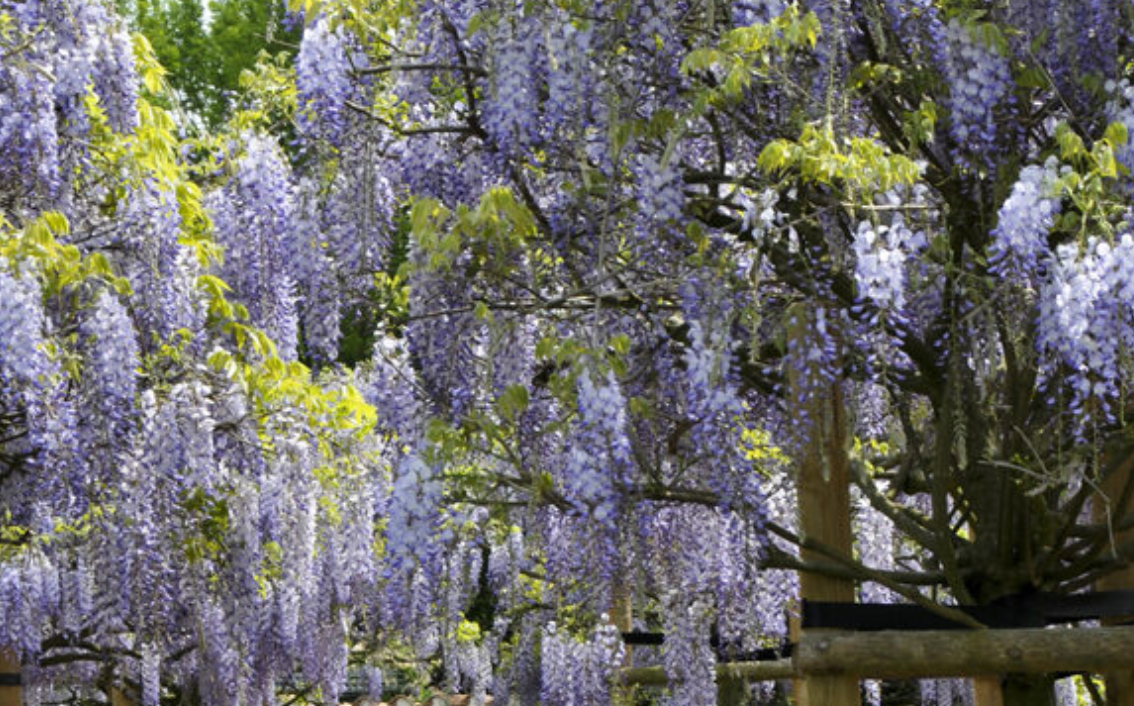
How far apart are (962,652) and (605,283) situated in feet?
6.73

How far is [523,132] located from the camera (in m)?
6.95

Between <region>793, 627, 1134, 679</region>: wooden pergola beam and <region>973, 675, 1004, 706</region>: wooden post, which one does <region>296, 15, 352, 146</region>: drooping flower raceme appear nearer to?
<region>793, 627, 1134, 679</region>: wooden pergola beam

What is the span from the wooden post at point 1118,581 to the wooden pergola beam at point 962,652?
0.68 meters

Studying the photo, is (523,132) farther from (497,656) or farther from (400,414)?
(497,656)

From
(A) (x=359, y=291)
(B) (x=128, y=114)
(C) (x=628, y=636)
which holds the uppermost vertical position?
(B) (x=128, y=114)

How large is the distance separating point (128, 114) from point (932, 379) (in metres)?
3.64

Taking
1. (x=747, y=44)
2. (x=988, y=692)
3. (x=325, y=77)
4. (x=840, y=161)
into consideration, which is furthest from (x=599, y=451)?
Answer: (x=988, y=692)

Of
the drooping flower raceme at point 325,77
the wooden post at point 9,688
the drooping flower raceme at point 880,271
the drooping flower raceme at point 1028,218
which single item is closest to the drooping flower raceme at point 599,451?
the drooping flower raceme at point 880,271

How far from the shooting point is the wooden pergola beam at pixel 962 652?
7.14 metres

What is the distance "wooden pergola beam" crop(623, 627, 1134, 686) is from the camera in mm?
7145

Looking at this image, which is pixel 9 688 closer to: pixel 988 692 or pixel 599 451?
pixel 599 451

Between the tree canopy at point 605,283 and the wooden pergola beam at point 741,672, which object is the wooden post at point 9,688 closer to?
the tree canopy at point 605,283

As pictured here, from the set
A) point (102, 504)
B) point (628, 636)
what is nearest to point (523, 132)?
point (102, 504)

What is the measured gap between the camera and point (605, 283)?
299 inches
